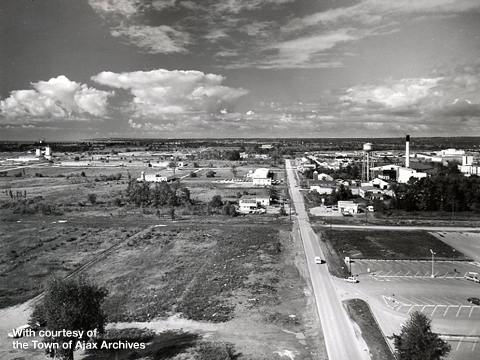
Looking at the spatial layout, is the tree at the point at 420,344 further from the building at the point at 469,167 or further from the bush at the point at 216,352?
the building at the point at 469,167

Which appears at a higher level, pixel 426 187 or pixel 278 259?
pixel 426 187

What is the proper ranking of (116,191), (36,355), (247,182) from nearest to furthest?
(36,355), (116,191), (247,182)

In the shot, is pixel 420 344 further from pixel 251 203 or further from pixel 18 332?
pixel 251 203

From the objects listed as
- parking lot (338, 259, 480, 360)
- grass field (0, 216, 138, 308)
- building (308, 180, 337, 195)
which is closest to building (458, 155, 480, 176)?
building (308, 180, 337, 195)

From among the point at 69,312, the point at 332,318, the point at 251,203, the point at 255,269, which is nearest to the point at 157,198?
the point at 251,203

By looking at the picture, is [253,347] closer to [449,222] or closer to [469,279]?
[469,279]

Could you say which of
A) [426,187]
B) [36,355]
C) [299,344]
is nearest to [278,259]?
[299,344]
